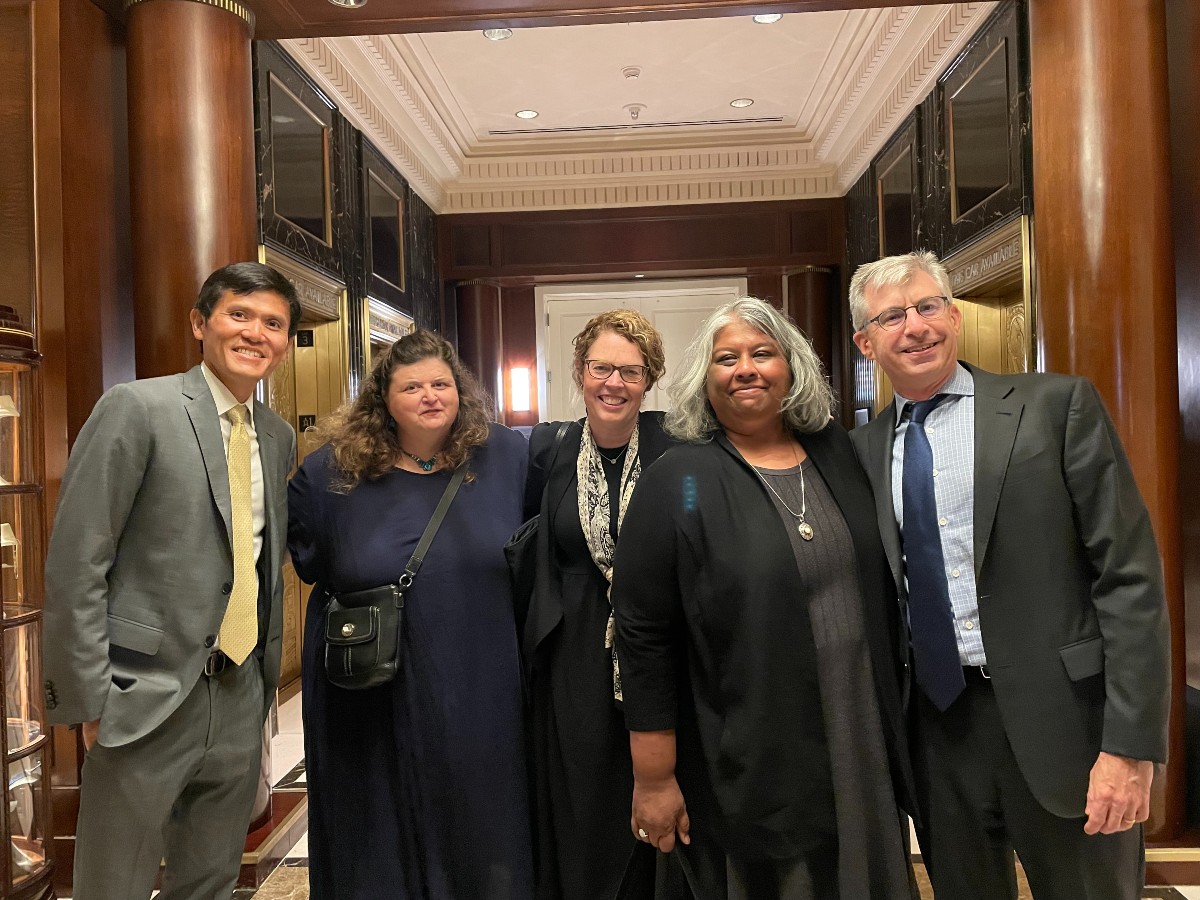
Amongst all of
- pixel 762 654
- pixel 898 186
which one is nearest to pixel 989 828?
pixel 762 654

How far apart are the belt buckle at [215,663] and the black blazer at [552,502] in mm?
651

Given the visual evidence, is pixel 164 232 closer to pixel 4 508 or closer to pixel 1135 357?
pixel 4 508

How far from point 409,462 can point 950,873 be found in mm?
1439

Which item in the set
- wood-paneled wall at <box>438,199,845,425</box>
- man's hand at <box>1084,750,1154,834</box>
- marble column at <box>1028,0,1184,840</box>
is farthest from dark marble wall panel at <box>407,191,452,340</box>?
man's hand at <box>1084,750,1154,834</box>

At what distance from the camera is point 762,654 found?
1553mm

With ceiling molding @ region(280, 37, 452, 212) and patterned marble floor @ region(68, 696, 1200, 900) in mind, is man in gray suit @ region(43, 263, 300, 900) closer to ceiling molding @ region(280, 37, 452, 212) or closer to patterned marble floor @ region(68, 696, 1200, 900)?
patterned marble floor @ region(68, 696, 1200, 900)

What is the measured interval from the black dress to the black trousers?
0.64m

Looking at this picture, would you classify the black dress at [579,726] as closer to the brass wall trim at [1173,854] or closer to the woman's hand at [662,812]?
the woman's hand at [662,812]

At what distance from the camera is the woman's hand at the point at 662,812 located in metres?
1.67

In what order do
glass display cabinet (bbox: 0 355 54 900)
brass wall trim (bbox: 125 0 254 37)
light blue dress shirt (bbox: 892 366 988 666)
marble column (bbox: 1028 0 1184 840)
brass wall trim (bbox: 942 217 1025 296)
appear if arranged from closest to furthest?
light blue dress shirt (bbox: 892 366 988 666) < glass display cabinet (bbox: 0 355 54 900) < marble column (bbox: 1028 0 1184 840) < brass wall trim (bbox: 125 0 254 37) < brass wall trim (bbox: 942 217 1025 296)

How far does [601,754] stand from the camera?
6.29 feet

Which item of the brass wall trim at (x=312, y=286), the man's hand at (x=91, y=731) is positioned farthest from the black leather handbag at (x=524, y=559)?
the brass wall trim at (x=312, y=286)

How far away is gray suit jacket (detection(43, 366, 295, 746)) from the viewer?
168cm

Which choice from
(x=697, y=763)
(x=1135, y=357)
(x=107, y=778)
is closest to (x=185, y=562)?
(x=107, y=778)
